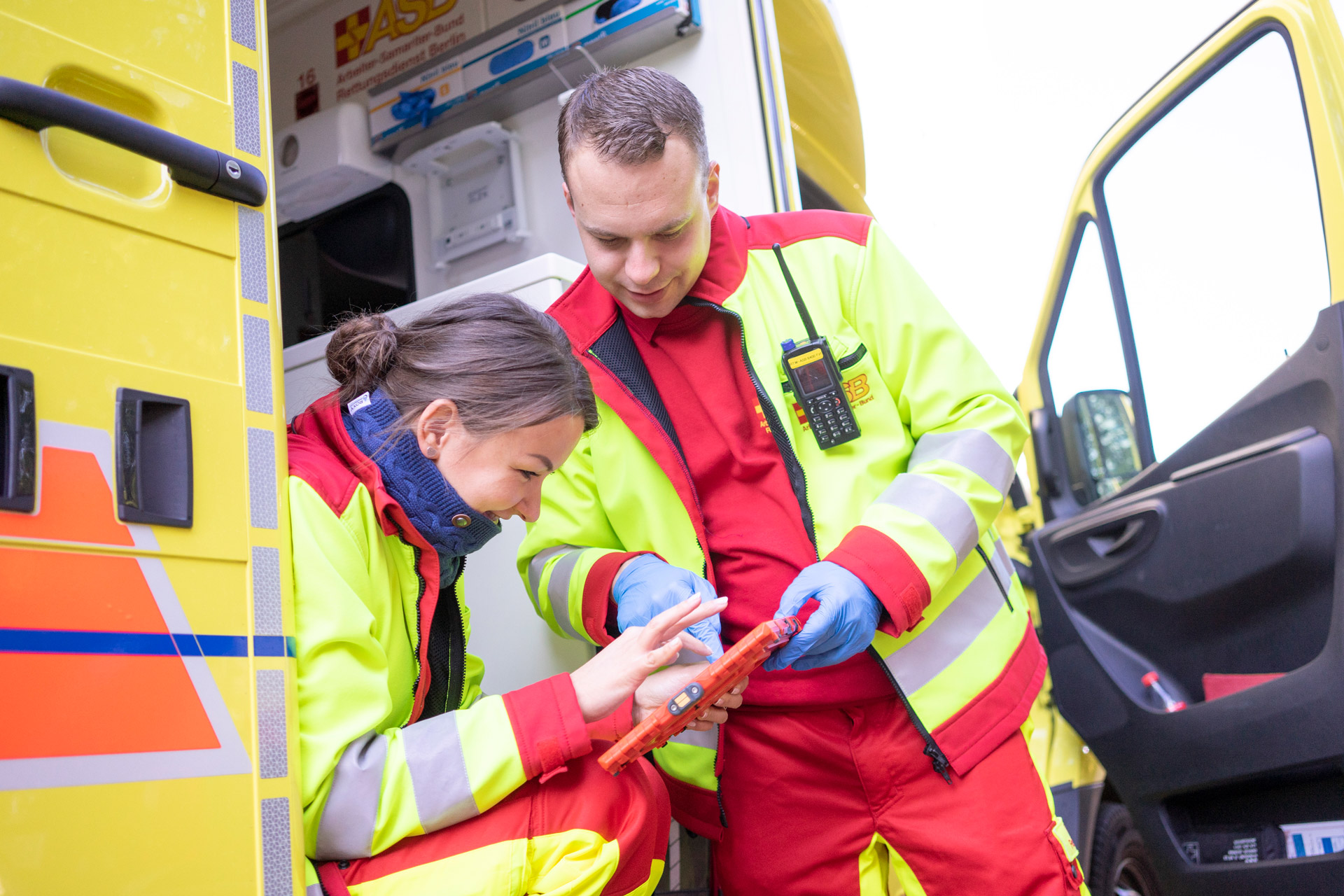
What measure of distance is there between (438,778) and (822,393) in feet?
→ 2.70

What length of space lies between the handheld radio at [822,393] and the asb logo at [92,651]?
0.93m

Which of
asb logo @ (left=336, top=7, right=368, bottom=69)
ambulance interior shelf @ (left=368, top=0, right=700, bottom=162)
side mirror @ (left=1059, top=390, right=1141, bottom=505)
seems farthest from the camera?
asb logo @ (left=336, top=7, right=368, bottom=69)

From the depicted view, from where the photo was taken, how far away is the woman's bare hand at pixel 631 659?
4.11ft

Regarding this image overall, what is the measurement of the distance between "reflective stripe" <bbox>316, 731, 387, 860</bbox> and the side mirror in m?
2.24

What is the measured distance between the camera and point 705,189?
64.3 inches

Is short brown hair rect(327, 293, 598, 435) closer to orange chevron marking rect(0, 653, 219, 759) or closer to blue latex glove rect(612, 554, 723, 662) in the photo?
blue latex glove rect(612, 554, 723, 662)

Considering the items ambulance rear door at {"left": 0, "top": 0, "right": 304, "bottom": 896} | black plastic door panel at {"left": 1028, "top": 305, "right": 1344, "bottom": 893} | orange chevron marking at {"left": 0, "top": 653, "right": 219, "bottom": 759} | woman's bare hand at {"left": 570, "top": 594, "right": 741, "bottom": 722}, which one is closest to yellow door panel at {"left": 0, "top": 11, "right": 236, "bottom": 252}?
ambulance rear door at {"left": 0, "top": 0, "right": 304, "bottom": 896}

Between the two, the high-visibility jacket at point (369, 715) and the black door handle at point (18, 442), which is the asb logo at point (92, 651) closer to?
the black door handle at point (18, 442)

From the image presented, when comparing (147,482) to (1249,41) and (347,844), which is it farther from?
(1249,41)

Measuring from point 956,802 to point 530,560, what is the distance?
2.67ft

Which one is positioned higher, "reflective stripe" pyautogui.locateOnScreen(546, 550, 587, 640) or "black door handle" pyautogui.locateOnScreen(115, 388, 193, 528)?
"black door handle" pyautogui.locateOnScreen(115, 388, 193, 528)

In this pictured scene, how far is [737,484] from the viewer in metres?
1.65

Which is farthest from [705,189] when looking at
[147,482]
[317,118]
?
[317,118]

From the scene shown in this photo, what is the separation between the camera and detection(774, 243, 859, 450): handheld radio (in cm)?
157
